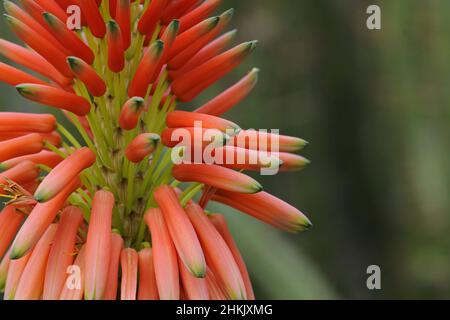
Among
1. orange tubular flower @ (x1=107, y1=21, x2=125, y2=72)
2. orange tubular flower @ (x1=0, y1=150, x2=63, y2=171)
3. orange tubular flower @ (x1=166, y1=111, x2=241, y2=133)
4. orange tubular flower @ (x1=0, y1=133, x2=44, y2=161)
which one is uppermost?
orange tubular flower @ (x1=107, y1=21, x2=125, y2=72)

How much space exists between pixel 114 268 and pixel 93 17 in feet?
1.67

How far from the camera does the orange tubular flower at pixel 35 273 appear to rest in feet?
4.59

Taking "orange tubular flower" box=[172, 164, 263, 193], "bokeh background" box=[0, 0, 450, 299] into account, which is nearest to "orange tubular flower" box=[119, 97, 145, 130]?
"orange tubular flower" box=[172, 164, 263, 193]

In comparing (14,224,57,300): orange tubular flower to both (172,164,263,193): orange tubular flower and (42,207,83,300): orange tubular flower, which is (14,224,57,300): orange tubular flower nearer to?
(42,207,83,300): orange tubular flower

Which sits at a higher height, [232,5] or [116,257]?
[232,5]

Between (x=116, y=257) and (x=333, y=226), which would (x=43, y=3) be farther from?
(x=333, y=226)

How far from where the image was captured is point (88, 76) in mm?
1506

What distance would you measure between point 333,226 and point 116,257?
2879 millimetres

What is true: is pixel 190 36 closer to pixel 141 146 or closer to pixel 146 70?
pixel 146 70

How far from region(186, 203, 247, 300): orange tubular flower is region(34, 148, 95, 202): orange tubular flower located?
0.76 feet

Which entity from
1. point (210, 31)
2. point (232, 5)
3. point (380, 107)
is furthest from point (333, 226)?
point (210, 31)

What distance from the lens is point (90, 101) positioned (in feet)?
5.29

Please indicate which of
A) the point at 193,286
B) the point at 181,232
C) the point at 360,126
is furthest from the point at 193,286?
the point at 360,126

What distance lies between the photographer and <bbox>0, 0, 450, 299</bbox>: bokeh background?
3.32 meters
